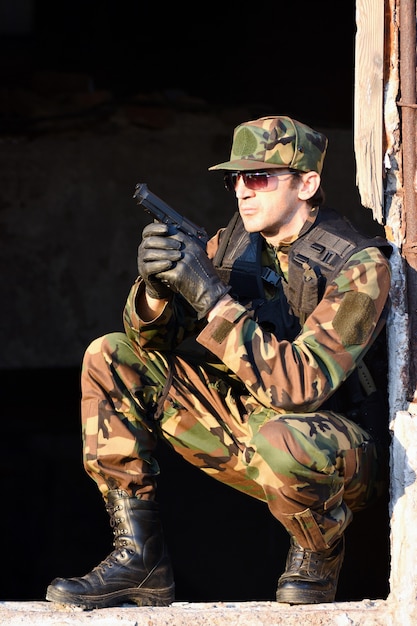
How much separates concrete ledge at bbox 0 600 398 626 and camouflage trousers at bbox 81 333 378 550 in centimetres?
20

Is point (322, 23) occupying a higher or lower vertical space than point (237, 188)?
higher

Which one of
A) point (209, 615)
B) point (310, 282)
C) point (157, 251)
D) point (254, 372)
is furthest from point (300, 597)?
point (157, 251)

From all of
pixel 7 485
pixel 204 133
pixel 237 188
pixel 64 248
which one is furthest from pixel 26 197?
Answer: pixel 237 188

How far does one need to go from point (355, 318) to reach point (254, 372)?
1.09ft

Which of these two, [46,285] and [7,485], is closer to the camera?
[7,485]

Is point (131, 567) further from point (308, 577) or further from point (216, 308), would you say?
point (216, 308)

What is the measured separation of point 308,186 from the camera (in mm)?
3674

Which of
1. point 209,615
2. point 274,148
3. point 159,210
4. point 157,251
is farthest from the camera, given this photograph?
point 274,148

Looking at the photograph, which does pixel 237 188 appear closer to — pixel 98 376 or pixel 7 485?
pixel 98 376

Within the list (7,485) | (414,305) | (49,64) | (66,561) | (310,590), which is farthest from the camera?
(49,64)

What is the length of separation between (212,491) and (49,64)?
2.62 metres

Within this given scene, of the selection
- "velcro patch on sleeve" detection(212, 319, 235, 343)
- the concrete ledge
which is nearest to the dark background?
the concrete ledge

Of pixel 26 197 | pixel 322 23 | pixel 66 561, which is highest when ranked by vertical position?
pixel 322 23

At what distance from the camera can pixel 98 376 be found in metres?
3.62
